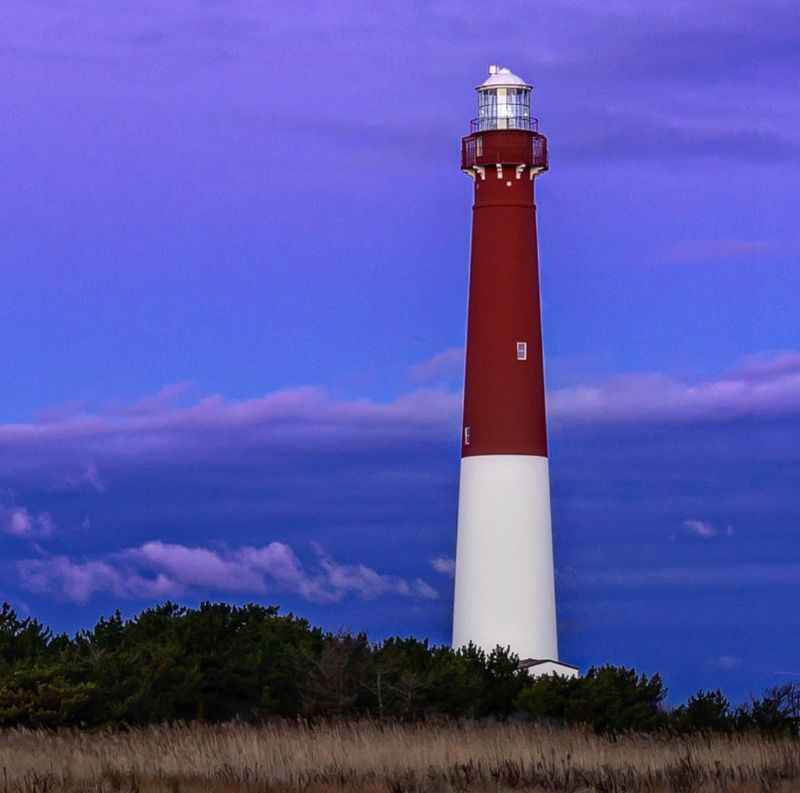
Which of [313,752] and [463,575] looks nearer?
[313,752]

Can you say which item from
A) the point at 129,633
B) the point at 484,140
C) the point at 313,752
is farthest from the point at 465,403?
the point at 313,752

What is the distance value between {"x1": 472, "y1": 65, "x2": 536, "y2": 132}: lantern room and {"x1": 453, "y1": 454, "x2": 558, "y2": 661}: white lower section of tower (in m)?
8.07

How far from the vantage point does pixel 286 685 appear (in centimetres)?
3281

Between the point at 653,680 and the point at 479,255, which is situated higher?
the point at 479,255

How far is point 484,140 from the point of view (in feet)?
136

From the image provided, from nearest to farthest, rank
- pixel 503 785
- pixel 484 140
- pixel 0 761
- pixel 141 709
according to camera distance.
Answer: pixel 503 785, pixel 0 761, pixel 141 709, pixel 484 140

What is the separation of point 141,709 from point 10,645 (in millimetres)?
5972

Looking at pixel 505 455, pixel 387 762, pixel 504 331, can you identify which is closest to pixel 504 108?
pixel 504 331

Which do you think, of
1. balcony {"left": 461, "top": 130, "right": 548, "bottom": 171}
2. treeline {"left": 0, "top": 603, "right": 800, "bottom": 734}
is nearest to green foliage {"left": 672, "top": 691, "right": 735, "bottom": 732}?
treeline {"left": 0, "top": 603, "right": 800, "bottom": 734}

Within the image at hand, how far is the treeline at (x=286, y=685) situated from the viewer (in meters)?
29.5

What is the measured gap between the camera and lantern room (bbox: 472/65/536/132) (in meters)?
42.1

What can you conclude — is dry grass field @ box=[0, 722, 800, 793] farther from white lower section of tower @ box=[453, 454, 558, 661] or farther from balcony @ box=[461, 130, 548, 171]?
balcony @ box=[461, 130, 548, 171]

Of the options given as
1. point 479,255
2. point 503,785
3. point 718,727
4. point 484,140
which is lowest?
point 503,785

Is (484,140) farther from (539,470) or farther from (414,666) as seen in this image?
(414,666)
